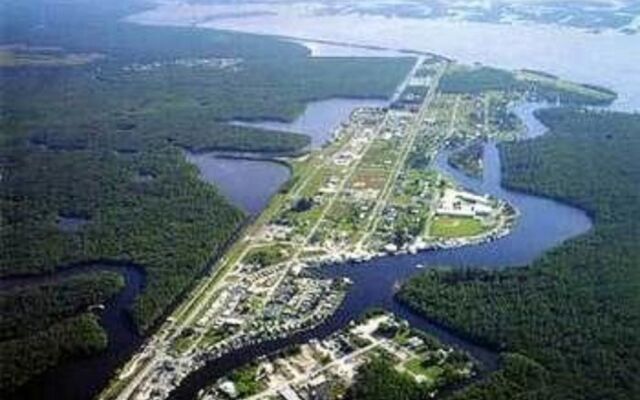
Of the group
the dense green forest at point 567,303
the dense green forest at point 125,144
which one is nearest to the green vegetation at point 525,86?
the dense green forest at point 125,144

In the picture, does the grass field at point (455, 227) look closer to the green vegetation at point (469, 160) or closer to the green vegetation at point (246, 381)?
the green vegetation at point (469, 160)

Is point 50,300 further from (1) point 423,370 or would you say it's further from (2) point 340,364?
Answer: (1) point 423,370

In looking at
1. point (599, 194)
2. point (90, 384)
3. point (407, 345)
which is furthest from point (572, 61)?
point (90, 384)

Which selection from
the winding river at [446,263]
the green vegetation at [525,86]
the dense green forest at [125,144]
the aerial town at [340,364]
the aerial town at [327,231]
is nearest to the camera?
the aerial town at [340,364]

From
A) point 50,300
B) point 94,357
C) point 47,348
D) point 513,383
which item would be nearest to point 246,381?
point 94,357

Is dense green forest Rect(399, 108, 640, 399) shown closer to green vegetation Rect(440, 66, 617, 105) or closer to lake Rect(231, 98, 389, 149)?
lake Rect(231, 98, 389, 149)

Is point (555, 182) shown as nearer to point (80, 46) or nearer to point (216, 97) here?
point (216, 97)
